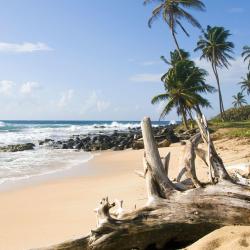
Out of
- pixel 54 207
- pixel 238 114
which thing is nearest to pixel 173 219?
pixel 54 207

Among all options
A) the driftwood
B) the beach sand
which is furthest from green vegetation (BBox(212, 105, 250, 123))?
the driftwood

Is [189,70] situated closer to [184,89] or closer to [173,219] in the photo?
[184,89]

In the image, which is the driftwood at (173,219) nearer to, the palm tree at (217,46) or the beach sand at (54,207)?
the beach sand at (54,207)

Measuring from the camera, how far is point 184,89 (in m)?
33.8

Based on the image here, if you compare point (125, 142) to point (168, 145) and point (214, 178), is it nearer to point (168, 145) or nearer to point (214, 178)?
point (168, 145)

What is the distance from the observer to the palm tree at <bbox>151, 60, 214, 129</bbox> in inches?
1316

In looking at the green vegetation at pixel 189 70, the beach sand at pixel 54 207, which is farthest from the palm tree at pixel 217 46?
the beach sand at pixel 54 207

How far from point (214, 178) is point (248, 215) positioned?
2.25ft

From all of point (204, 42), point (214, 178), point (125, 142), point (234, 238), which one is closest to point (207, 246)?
point (234, 238)

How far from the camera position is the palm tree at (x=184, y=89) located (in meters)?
33.4

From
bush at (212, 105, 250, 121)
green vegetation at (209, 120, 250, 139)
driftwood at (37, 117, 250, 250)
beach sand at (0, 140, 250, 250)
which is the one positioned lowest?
beach sand at (0, 140, 250, 250)

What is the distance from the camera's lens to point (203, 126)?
5.88m

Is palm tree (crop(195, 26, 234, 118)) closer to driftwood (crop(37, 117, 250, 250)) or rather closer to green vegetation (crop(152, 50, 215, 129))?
green vegetation (crop(152, 50, 215, 129))

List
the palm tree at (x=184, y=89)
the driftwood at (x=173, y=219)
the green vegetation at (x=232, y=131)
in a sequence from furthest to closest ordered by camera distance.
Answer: the palm tree at (x=184, y=89) → the green vegetation at (x=232, y=131) → the driftwood at (x=173, y=219)
